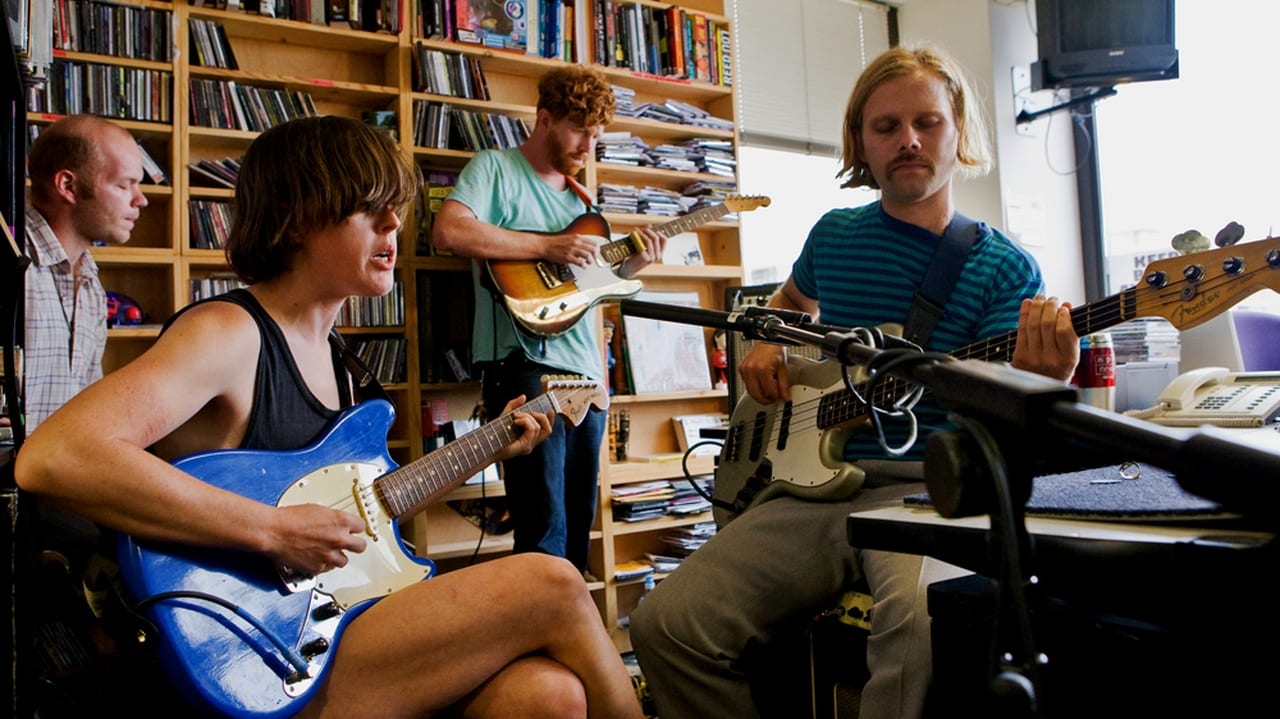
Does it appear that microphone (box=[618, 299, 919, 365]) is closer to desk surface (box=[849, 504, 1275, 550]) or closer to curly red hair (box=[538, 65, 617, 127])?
desk surface (box=[849, 504, 1275, 550])

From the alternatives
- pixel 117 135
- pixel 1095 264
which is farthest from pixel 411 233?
pixel 1095 264

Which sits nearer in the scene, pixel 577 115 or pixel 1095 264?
pixel 577 115

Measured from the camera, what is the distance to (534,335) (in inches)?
106

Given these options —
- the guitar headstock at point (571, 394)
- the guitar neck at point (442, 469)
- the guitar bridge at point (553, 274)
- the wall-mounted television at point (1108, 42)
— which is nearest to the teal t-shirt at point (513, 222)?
the guitar bridge at point (553, 274)

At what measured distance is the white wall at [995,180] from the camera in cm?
438

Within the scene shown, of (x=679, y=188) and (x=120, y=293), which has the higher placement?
(x=679, y=188)

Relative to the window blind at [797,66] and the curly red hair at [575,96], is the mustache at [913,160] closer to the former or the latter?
the curly red hair at [575,96]

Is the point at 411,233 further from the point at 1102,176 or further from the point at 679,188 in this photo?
the point at 1102,176

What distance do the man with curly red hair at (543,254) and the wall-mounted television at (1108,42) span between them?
2.07m

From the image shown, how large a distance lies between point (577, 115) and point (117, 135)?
1341 mm

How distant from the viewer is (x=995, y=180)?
14.5ft

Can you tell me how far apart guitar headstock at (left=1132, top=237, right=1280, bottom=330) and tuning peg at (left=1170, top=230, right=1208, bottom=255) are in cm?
12

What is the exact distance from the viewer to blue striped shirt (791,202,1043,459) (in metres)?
1.51

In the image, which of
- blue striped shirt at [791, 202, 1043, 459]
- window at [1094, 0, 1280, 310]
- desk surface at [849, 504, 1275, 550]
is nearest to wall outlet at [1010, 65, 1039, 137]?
window at [1094, 0, 1280, 310]
